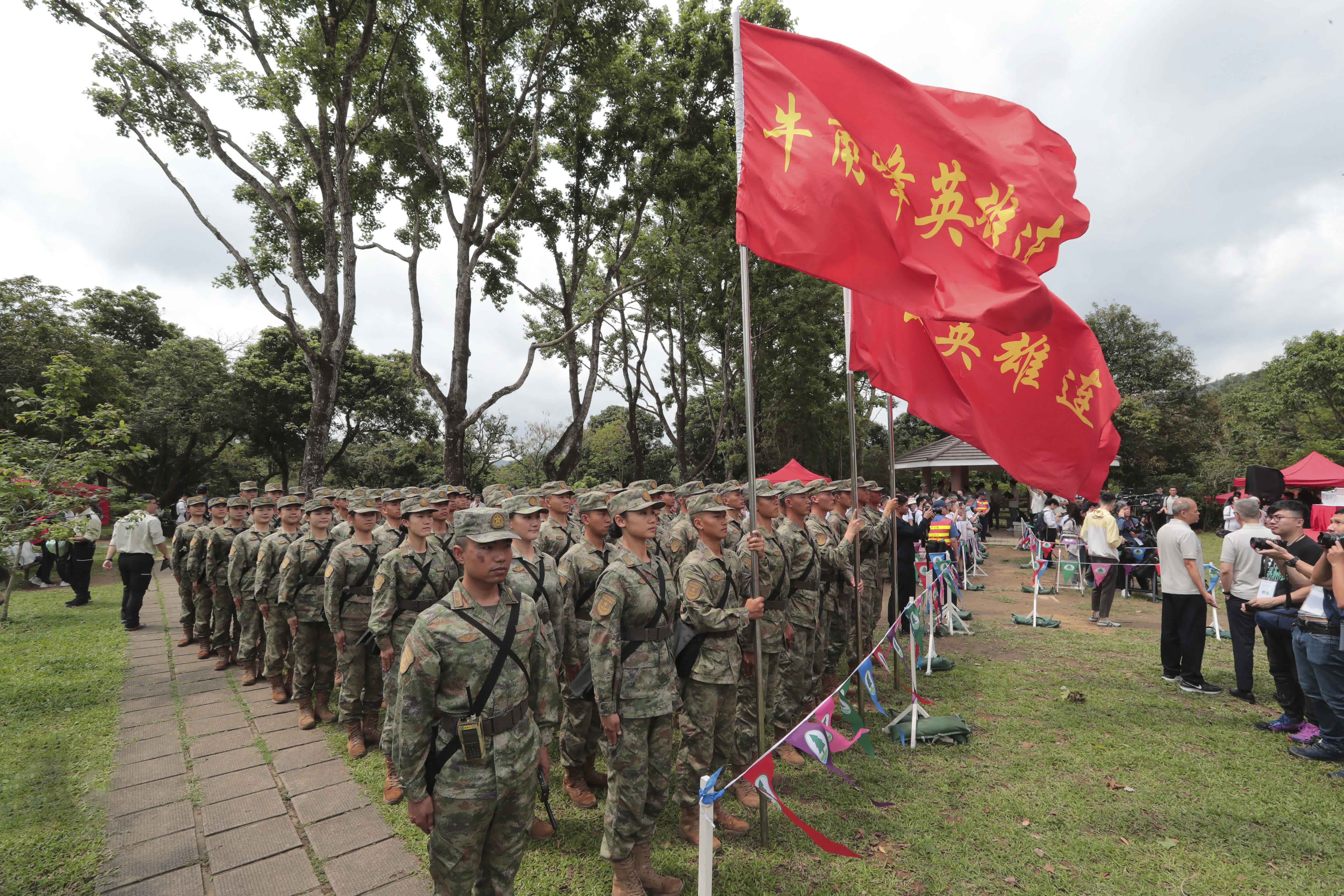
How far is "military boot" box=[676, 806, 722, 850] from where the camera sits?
421 centimetres

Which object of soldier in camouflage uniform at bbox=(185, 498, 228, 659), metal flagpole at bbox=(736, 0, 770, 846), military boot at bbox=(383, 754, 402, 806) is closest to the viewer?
metal flagpole at bbox=(736, 0, 770, 846)

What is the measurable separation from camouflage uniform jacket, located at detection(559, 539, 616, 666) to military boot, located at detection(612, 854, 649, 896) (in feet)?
5.94

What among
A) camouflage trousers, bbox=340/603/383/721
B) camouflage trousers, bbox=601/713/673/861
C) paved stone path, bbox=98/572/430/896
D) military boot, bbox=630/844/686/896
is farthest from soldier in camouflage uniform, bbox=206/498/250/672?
military boot, bbox=630/844/686/896

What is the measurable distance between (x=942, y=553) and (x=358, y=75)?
50.6ft

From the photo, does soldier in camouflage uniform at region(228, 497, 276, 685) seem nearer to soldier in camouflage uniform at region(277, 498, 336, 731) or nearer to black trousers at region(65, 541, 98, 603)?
soldier in camouflage uniform at region(277, 498, 336, 731)

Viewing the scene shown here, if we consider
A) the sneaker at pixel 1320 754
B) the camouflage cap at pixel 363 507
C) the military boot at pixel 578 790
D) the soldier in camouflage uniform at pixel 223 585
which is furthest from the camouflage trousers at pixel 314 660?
the sneaker at pixel 1320 754

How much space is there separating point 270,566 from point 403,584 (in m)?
3.16

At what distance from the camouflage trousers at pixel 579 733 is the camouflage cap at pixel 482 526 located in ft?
8.58

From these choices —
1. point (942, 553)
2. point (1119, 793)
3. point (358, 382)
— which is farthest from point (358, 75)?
point (358, 382)

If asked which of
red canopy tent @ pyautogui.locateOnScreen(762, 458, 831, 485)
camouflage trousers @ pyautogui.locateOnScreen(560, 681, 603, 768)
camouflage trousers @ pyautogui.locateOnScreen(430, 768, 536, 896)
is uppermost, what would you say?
red canopy tent @ pyautogui.locateOnScreen(762, 458, 831, 485)

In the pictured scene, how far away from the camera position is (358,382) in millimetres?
29469

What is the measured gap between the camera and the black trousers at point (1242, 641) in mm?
6617

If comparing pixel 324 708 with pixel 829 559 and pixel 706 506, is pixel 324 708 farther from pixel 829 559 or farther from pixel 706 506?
pixel 829 559

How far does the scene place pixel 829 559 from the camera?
6.32 m
